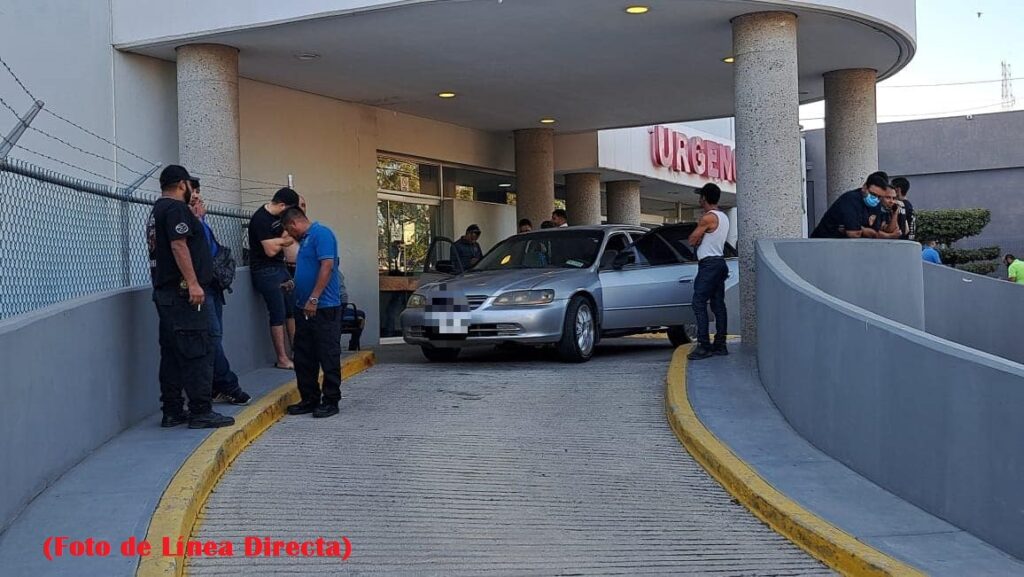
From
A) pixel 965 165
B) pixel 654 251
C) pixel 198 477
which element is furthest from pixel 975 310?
pixel 965 165

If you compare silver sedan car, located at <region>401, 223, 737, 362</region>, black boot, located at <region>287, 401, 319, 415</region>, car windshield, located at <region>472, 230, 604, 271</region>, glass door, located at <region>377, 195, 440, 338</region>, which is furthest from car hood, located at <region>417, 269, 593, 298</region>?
glass door, located at <region>377, 195, 440, 338</region>

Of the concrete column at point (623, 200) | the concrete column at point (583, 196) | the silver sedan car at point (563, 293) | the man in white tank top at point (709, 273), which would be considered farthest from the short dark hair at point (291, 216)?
the concrete column at point (623, 200)

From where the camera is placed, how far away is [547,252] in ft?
41.7

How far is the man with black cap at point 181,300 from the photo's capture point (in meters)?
7.50

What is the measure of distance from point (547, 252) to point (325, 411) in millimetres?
4519

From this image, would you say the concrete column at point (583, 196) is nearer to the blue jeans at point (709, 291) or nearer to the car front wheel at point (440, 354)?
the car front wheel at point (440, 354)

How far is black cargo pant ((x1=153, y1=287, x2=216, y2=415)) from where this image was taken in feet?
25.0

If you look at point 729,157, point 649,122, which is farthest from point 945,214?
point 649,122

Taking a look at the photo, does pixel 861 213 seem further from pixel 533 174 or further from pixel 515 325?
pixel 533 174

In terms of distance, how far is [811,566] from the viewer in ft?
18.0

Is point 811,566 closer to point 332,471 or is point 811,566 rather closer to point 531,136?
point 332,471

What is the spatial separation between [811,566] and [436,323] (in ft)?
21.7

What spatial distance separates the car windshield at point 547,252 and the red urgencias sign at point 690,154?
1189cm

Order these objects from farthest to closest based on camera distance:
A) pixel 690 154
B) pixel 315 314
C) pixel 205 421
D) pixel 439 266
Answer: pixel 690 154 → pixel 439 266 → pixel 315 314 → pixel 205 421
